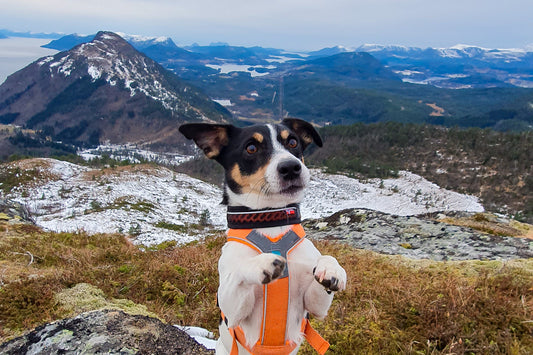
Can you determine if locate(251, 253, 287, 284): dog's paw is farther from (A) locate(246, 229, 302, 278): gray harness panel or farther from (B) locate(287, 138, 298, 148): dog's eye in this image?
(B) locate(287, 138, 298, 148): dog's eye

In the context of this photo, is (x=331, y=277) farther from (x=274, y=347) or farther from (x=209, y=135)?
(x=209, y=135)

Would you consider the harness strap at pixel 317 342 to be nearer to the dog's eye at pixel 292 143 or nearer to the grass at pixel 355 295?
the grass at pixel 355 295

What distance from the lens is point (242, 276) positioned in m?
2.57

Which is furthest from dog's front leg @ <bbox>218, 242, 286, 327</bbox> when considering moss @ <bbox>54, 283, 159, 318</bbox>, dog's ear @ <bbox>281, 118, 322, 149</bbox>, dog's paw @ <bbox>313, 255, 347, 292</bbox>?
moss @ <bbox>54, 283, 159, 318</bbox>

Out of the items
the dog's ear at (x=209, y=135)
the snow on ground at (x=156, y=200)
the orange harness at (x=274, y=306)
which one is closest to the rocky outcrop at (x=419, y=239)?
the orange harness at (x=274, y=306)

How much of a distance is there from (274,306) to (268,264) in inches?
24.4

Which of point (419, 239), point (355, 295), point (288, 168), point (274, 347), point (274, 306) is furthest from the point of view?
point (419, 239)

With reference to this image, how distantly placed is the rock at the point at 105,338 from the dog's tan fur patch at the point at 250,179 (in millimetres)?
1960

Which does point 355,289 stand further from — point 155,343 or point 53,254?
point 53,254

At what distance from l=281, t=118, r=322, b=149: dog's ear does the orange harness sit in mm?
1706

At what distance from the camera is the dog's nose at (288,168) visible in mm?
3055

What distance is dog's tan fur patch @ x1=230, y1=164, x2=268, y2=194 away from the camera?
3.20 metres

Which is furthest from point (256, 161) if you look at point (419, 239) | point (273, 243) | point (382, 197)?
point (382, 197)

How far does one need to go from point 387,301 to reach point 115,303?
4095 millimetres
